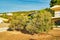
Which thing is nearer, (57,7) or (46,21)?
(46,21)

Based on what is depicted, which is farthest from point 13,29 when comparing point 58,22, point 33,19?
point 58,22

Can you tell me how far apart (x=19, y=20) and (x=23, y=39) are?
17.7ft

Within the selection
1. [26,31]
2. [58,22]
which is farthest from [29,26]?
[58,22]

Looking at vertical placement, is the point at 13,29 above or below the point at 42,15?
below

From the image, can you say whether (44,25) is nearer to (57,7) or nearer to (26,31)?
(26,31)

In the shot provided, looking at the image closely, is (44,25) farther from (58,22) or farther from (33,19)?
(58,22)

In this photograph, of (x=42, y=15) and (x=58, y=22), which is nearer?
(x=42, y=15)

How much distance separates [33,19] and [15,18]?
2.79 m

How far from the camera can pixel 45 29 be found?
23.1 m

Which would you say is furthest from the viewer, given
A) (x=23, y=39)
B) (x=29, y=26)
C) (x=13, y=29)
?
(x=13, y=29)

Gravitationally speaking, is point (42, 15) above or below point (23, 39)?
above

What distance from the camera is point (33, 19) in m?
23.1

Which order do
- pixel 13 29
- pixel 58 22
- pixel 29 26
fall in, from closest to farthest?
pixel 29 26
pixel 13 29
pixel 58 22

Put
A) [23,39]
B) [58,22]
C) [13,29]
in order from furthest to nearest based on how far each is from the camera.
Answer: [58,22], [13,29], [23,39]
